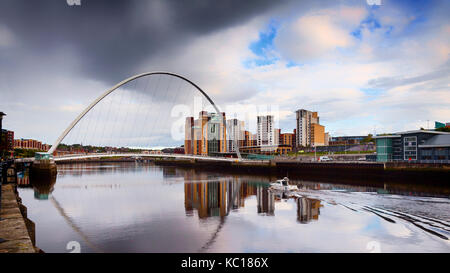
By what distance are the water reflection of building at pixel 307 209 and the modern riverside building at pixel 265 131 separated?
447ft

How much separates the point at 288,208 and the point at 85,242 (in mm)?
17135

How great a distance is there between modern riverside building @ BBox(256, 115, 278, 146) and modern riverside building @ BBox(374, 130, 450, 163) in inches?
4492

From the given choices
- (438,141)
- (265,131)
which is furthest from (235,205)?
(265,131)

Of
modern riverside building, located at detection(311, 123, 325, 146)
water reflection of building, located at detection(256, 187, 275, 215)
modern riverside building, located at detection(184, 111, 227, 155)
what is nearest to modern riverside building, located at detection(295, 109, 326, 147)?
modern riverside building, located at detection(311, 123, 325, 146)

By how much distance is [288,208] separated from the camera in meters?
26.3

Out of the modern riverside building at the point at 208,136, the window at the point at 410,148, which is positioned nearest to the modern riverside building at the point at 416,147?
the window at the point at 410,148

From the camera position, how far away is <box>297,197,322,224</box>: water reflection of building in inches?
863

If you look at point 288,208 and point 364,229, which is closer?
point 364,229

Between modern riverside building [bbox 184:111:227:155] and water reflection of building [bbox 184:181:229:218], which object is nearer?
water reflection of building [bbox 184:181:229:218]

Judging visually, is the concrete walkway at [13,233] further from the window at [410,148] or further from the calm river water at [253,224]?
the window at [410,148]

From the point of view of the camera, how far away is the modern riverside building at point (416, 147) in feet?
140

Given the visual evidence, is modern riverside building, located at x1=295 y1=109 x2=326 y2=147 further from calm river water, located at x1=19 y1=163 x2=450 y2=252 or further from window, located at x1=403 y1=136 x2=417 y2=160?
calm river water, located at x1=19 y1=163 x2=450 y2=252
